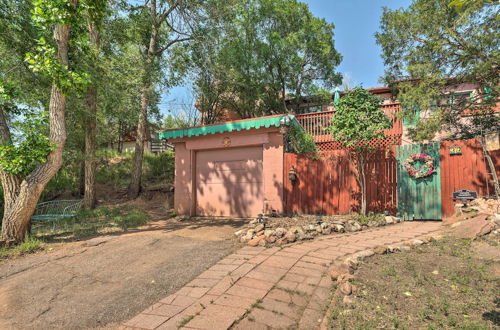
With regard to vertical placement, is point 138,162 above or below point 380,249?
above

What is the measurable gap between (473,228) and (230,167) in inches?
236

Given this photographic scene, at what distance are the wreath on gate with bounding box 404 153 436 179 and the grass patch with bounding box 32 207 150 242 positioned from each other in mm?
7235

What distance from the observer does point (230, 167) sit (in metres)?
8.52

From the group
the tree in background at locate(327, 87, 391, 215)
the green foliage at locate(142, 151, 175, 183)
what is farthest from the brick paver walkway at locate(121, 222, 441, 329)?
the green foliage at locate(142, 151, 175, 183)

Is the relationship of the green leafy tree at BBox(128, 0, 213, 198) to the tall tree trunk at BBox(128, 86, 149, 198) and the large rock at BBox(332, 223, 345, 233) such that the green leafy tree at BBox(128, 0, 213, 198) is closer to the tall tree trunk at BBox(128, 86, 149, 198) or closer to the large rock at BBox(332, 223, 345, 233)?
the tall tree trunk at BBox(128, 86, 149, 198)

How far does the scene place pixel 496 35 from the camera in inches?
263

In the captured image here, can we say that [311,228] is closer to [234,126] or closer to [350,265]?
[350,265]

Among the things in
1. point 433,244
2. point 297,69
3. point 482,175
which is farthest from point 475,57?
point 297,69

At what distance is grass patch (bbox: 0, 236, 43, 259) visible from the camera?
4.80 m

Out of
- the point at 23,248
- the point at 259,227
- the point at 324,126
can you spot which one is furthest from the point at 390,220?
the point at 23,248

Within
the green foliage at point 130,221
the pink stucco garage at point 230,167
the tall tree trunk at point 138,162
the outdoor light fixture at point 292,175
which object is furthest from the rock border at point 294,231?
the tall tree trunk at point 138,162

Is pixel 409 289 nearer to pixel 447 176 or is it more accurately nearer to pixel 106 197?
pixel 447 176

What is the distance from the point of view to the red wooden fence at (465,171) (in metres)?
5.97

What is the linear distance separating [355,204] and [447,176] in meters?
2.15
